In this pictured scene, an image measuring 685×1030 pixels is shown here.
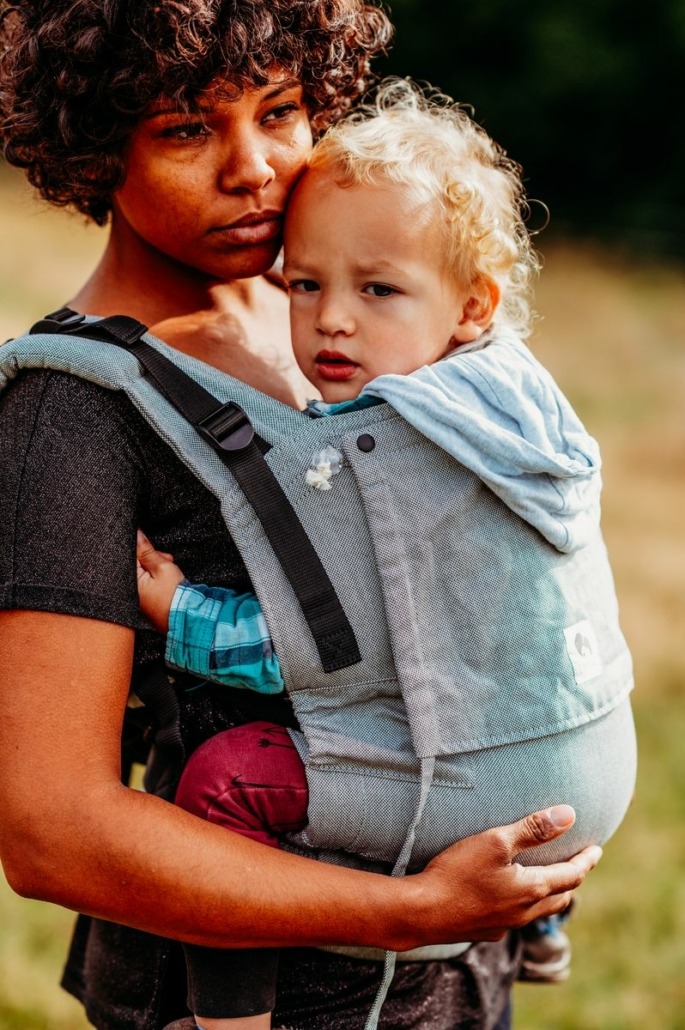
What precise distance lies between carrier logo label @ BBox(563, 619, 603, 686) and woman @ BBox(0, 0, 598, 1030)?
0.21 meters

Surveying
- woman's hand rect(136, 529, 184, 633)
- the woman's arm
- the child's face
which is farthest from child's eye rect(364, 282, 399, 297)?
the woman's arm

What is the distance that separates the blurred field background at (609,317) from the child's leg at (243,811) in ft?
3.17

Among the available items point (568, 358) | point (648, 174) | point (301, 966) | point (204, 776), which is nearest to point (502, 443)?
point (204, 776)

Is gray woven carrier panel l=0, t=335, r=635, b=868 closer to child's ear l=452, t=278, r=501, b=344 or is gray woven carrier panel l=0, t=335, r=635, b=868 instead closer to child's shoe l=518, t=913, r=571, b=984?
child's ear l=452, t=278, r=501, b=344

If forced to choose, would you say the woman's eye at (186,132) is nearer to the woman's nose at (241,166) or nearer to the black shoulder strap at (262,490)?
the woman's nose at (241,166)

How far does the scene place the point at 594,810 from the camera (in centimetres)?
179

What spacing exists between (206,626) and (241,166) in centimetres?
70

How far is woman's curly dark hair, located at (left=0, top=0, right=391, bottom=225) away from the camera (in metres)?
1.72

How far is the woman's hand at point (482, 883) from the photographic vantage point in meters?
1.65

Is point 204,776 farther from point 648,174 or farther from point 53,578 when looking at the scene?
point 648,174

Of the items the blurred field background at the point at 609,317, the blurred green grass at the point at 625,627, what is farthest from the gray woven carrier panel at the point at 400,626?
the blurred green grass at the point at 625,627

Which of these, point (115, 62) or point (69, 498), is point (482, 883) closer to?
point (69, 498)

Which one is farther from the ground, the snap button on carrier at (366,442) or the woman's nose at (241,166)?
the woman's nose at (241,166)

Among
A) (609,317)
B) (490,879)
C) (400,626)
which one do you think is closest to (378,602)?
(400,626)
